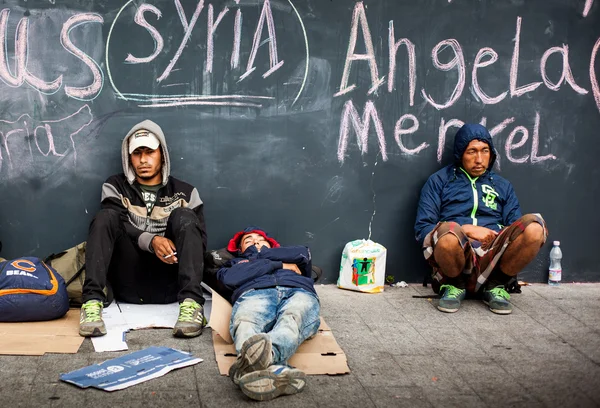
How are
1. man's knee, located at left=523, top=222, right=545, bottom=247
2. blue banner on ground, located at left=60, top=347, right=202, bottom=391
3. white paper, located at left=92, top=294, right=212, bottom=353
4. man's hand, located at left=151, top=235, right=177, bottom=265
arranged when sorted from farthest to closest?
man's knee, located at left=523, top=222, right=545, bottom=247, man's hand, located at left=151, top=235, right=177, bottom=265, white paper, located at left=92, top=294, right=212, bottom=353, blue banner on ground, located at left=60, top=347, right=202, bottom=391

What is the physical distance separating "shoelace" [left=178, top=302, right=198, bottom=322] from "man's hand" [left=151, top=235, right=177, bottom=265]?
0.33m

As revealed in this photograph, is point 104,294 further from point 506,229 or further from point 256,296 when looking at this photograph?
point 506,229

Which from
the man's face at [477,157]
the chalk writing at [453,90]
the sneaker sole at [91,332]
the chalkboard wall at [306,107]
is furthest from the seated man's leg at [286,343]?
the man's face at [477,157]

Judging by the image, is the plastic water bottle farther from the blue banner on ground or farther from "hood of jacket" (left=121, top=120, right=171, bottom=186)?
the blue banner on ground

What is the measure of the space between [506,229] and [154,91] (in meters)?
2.65

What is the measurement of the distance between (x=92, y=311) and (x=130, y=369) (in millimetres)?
767

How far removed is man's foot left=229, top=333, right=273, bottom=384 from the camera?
12.6ft

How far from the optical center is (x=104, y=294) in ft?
16.1

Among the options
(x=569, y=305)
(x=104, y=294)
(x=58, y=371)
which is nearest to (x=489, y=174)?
(x=569, y=305)

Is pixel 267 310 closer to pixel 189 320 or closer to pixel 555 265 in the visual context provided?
pixel 189 320

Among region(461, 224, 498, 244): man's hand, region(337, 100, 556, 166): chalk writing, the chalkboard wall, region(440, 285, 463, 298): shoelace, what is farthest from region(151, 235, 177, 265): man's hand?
region(461, 224, 498, 244): man's hand

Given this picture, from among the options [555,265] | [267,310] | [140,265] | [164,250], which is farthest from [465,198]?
[140,265]

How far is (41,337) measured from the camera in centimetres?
459

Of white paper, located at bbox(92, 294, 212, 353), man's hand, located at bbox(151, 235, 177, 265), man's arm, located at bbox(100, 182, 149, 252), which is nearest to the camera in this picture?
white paper, located at bbox(92, 294, 212, 353)
